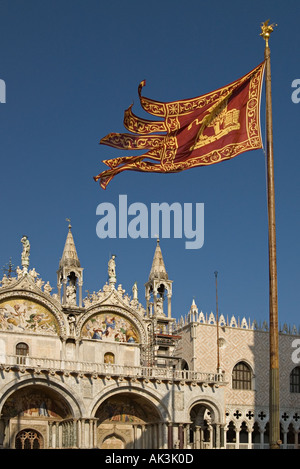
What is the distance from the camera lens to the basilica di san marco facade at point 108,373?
118 feet

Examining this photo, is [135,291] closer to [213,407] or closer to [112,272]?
[112,272]

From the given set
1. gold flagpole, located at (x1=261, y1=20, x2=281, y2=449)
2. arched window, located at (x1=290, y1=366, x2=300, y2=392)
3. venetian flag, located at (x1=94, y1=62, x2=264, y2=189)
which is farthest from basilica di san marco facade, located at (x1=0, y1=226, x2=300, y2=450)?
gold flagpole, located at (x1=261, y1=20, x2=281, y2=449)

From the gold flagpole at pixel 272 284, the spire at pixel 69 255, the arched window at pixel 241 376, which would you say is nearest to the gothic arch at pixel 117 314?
the spire at pixel 69 255

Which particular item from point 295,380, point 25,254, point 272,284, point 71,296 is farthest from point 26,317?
point 272,284

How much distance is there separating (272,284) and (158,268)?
86.5ft

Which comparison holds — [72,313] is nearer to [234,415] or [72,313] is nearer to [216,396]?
[216,396]

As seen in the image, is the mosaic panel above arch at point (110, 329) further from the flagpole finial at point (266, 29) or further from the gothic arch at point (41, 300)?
the flagpole finial at point (266, 29)

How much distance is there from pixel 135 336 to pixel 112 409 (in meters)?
4.16

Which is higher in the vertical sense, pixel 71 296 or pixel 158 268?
pixel 158 268

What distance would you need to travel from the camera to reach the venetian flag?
19203 mm

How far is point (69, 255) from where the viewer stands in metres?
39.2

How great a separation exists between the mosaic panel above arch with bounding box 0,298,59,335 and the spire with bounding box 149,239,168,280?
23.6 ft

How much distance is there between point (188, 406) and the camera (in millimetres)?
38406

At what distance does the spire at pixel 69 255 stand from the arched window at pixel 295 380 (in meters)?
17.0
